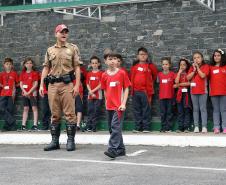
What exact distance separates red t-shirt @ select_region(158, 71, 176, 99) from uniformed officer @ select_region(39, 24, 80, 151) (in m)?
3.31

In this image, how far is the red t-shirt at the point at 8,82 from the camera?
1545 cm

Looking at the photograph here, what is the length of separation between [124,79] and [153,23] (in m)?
4.69

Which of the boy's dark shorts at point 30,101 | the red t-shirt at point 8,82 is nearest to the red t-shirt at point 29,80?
the boy's dark shorts at point 30,101

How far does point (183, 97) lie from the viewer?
13.4m

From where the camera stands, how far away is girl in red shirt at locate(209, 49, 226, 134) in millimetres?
12727

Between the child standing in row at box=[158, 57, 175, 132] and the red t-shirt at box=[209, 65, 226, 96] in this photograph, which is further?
the child standing in row at box=[158, 57, 175, 132]

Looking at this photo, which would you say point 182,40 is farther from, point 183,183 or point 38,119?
point 183,183

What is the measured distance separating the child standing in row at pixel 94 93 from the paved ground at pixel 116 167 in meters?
3.24

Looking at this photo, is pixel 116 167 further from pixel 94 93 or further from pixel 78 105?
pixel 78 105

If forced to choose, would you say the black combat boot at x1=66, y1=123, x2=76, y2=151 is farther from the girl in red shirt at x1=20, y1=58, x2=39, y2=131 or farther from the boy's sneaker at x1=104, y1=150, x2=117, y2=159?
the girl in red shirt at x1=20, y1=58, x2=39, y2=131

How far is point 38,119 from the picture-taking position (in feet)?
51.5

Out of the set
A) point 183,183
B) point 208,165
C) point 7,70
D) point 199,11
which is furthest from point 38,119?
point 183,183

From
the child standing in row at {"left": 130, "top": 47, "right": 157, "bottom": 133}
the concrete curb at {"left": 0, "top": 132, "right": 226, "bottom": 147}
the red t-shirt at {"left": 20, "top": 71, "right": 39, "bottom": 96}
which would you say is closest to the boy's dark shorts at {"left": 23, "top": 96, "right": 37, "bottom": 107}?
the red t-shirt at {"left": 20, "top": 71, "right": 39, "bottom": 96}

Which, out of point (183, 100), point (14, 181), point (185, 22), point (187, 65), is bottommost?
point (14, 181)
